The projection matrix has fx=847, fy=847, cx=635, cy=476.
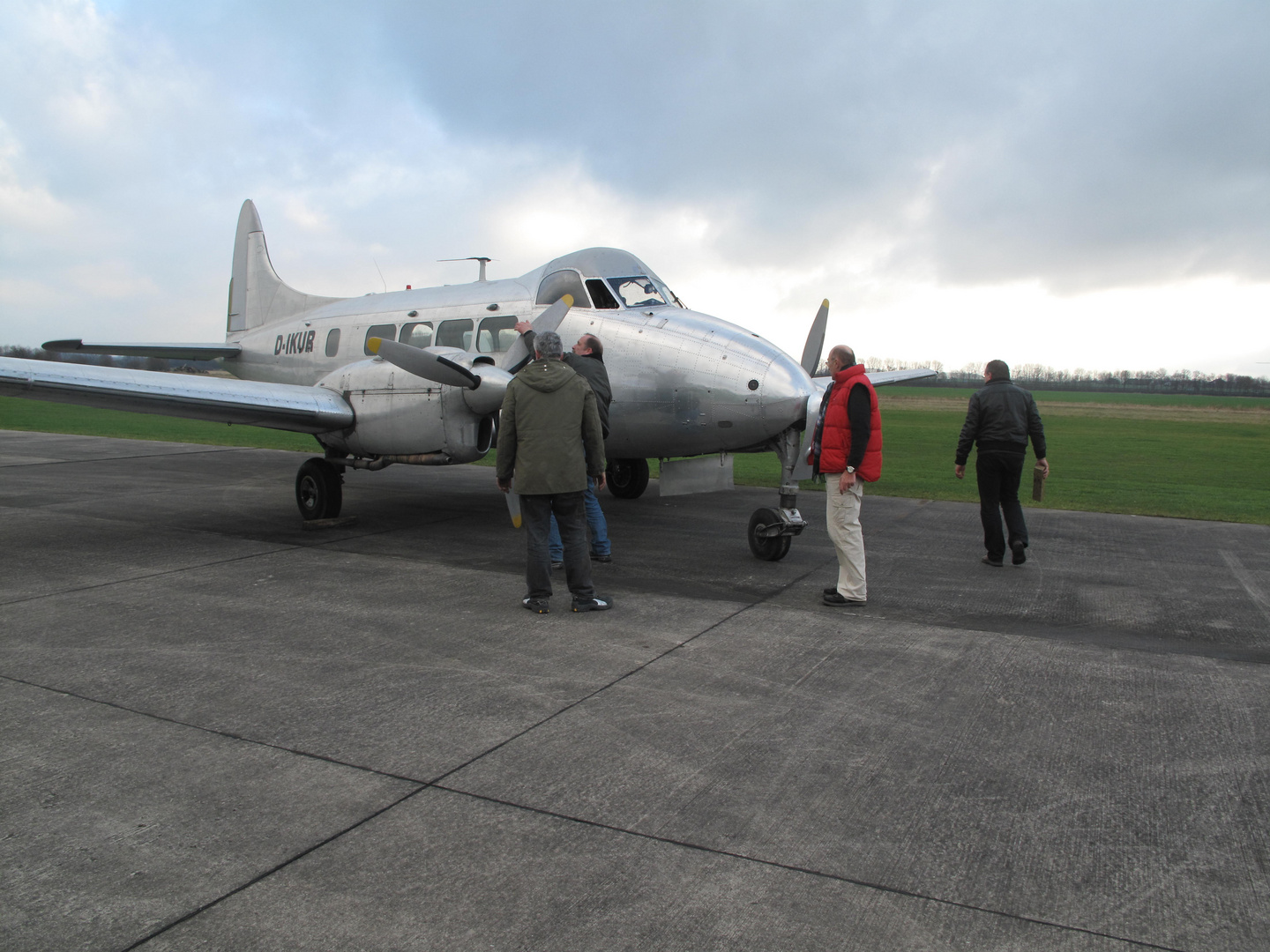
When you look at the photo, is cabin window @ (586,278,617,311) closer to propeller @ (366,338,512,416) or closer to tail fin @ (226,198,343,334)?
propeller @ (366,338,512,416)

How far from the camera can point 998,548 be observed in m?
8.08

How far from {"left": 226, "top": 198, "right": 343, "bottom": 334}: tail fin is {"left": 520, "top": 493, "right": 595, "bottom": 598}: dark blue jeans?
10.5 meters

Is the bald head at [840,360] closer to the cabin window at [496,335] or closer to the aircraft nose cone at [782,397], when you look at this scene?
the aircraft nose cone at [782,397]

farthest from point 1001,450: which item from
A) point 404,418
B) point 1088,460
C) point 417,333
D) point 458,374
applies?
point 1088,460

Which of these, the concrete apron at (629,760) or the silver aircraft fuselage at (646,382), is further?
the silver aircraft fuselage at (646,382)

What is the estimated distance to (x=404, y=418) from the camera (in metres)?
8.78

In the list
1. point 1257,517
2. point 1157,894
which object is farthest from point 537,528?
point 1257,517

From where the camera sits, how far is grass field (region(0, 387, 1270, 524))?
12594 mm

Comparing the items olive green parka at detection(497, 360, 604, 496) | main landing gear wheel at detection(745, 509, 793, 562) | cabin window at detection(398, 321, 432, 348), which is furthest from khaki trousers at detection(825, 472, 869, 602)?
cabin window at detection(398, 321, 432, 348)

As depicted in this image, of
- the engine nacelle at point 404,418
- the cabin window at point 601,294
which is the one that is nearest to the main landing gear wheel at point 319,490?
the engine nacelle at point 404,418

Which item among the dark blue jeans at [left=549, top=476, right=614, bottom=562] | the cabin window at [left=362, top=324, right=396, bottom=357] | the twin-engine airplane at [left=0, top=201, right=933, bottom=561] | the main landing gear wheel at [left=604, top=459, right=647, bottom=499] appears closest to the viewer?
the dark blue jeans at [left=549, top=476, right=614, bottom=562]

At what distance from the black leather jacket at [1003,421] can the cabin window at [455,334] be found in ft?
19.4

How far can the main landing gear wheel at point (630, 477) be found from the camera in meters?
12.2

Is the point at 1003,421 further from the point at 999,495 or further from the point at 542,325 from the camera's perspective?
the point at 542,325
